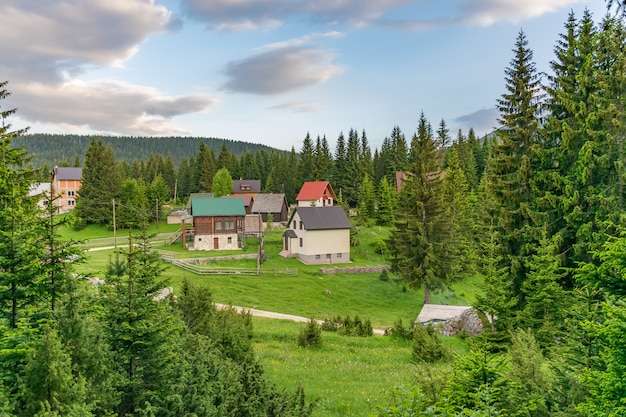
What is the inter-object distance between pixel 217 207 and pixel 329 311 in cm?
2478

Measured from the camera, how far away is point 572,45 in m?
23.3

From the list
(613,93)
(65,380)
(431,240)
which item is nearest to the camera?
(65,380)

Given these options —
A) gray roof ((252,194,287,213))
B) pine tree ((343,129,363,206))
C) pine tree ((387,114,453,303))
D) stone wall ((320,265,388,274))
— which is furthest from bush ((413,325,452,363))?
pine tree ((343,129,363,206))

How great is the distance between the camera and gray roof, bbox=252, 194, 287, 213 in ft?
237

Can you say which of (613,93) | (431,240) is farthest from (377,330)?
(613,93)

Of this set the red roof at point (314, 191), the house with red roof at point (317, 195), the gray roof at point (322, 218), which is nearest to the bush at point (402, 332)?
the gray roof at point (322, 218)

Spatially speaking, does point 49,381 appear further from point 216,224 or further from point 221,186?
point 221,186

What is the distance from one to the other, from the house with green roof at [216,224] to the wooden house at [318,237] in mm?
6601

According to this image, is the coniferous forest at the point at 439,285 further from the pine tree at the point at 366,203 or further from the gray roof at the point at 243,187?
the gray roof at the point at 243,187

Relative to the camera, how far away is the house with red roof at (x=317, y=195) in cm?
7544

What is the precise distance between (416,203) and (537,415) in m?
30.5

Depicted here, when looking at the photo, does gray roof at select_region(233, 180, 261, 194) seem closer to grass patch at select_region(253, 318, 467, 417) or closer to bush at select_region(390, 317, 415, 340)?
grass patch at select_region(253, 318, 467, 417)

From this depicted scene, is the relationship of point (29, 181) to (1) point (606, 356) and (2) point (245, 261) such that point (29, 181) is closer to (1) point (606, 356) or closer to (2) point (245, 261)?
(1) point (606, 356)

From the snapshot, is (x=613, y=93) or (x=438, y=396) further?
(x=613, y=93)
